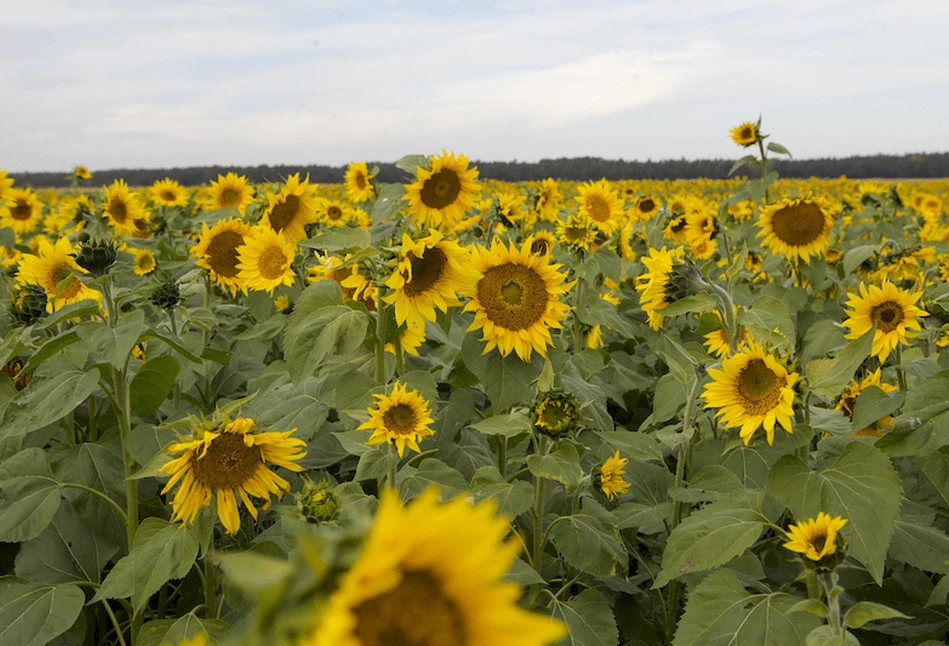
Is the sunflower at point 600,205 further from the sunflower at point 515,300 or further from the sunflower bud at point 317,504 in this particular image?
the sunflower bud at point 317,504

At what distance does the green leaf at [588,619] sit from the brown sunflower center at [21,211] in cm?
680

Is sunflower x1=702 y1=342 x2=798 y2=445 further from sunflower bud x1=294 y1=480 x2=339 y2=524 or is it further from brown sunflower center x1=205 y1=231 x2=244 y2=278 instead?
brown sunflower center x1=205 y1=231 x2=244 y2=278

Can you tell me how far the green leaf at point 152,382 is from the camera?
2375 mm

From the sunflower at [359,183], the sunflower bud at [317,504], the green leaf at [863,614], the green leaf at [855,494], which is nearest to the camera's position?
the green leaf at [863,614]

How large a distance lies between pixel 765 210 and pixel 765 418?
2848 millimetres

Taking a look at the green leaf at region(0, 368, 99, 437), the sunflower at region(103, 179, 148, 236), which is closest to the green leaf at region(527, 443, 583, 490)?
the green leaf at region(0, 368, 99, 437)

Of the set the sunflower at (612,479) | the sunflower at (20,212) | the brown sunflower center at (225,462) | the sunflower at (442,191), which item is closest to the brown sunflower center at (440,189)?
the sunflower at (442,191)

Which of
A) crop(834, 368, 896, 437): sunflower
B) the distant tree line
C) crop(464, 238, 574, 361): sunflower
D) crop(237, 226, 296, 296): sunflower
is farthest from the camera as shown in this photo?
the distant tree line

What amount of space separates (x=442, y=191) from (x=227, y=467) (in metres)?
1.77

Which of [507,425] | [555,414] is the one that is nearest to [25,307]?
[507,425]

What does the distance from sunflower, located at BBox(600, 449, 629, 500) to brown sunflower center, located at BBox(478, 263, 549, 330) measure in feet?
2.08

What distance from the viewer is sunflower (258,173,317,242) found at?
3.56 m

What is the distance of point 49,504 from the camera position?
2.24m

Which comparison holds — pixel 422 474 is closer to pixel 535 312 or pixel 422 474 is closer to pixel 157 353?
pixel 535 312
